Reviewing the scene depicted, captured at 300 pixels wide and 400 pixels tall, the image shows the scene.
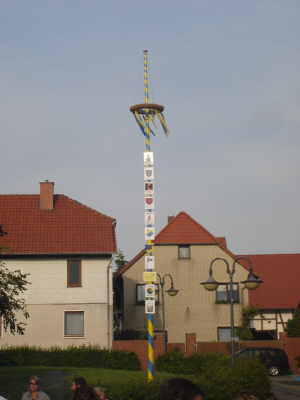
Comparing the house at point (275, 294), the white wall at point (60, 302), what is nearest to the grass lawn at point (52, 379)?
the white wall at point (60, 302)

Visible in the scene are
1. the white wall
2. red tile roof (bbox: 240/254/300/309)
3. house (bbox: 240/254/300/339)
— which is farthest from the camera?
red tile roof (bbox: 240/254/300/309)

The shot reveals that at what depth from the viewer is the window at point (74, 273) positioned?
40281mm

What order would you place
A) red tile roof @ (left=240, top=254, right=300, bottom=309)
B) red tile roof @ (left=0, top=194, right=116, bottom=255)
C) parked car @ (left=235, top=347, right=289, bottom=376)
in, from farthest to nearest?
1. red tile roof @ (left=240, top=254, right=300, bottom=309)
2. red tile roof @ (left=0, top=194, right=116, bottom=255)
3. parked car @ (left=235, top=347, right=289, bottom=376)

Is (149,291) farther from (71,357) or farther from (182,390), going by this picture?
(182,390)

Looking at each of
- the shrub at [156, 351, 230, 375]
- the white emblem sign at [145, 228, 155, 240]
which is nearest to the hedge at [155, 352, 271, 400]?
the white emblem sign at [145, 228, 155, 240]

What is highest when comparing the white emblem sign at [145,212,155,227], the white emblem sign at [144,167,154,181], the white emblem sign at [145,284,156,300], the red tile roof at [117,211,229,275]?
the red tile roof at [117,211,229,275]

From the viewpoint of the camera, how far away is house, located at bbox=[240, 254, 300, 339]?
52656mm

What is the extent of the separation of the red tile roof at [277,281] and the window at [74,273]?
1583cm

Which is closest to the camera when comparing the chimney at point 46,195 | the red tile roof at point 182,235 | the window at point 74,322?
the window at point 74,322

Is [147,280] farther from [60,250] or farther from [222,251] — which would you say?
[222,251]

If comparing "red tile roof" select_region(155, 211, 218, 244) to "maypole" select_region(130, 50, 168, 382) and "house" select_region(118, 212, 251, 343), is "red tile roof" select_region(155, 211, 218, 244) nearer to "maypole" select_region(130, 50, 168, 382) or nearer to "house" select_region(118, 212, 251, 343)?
"house" select_region(118, 212, 251, 343)

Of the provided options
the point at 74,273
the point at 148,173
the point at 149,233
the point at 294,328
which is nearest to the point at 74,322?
the point at 74,273

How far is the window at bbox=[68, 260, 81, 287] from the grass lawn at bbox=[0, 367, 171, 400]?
7.11 meters

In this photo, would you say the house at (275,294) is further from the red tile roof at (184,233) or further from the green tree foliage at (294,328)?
the red tile roof at (184,233)
